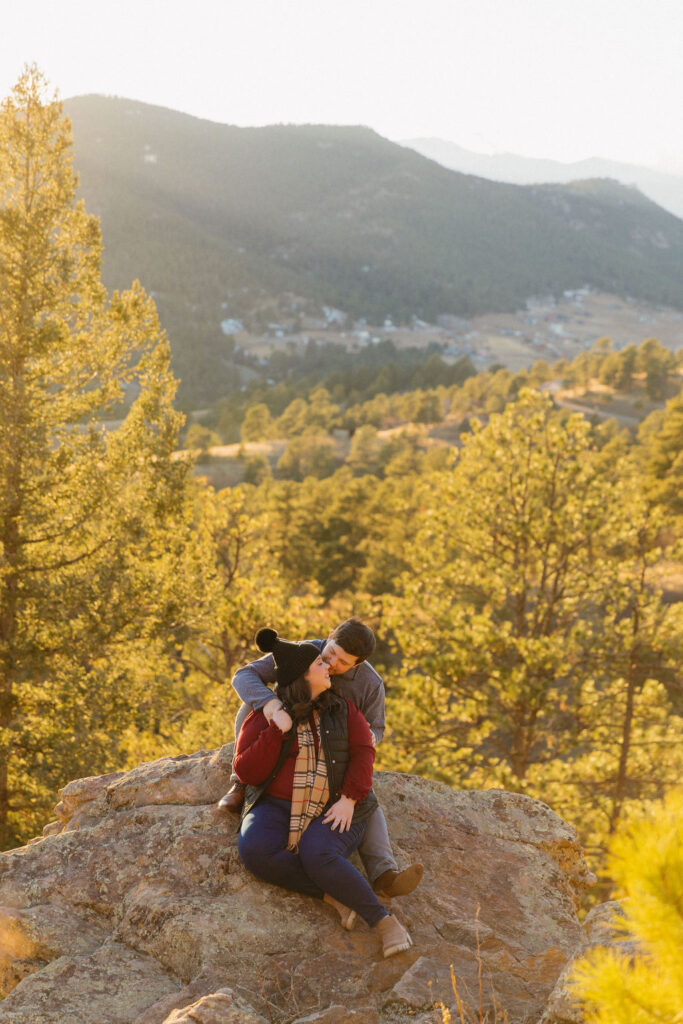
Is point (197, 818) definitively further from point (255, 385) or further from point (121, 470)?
point (255, 385)

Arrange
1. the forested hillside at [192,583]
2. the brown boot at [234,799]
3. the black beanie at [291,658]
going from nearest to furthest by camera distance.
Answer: the black beanie at [291,658]
the brown boot at [234,799]
the forested hillside at [192,583]

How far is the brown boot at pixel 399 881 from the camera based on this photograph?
4184 millimetres

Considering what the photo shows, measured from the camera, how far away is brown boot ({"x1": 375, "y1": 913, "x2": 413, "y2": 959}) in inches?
156

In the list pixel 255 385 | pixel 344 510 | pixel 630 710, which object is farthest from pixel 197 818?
pixel 255 385

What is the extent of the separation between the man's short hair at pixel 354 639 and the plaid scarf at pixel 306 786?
1.71 feet

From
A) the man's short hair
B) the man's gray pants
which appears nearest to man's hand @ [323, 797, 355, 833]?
the man's gray pants

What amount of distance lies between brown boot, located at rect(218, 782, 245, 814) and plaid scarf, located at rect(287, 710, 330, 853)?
0.62 metres

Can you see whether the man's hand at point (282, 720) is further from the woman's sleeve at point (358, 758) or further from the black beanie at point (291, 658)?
the woman's sleeve at point (358, 758)

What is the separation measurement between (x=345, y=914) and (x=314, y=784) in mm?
803

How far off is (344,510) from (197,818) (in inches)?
1318

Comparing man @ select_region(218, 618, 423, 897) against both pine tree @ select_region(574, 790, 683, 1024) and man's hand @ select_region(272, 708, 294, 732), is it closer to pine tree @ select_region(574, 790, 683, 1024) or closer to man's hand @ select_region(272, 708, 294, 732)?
man's hand @ select_region(272, 708, 294, 732)

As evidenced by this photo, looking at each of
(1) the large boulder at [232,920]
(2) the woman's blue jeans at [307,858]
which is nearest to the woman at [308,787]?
(2) the woman's blue jeans at [307,858]

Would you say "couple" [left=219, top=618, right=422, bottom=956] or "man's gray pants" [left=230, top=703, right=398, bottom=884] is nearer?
"couple" [left=219, top=618, right=422, bottom=956]

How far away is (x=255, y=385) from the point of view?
140750 millimetres
